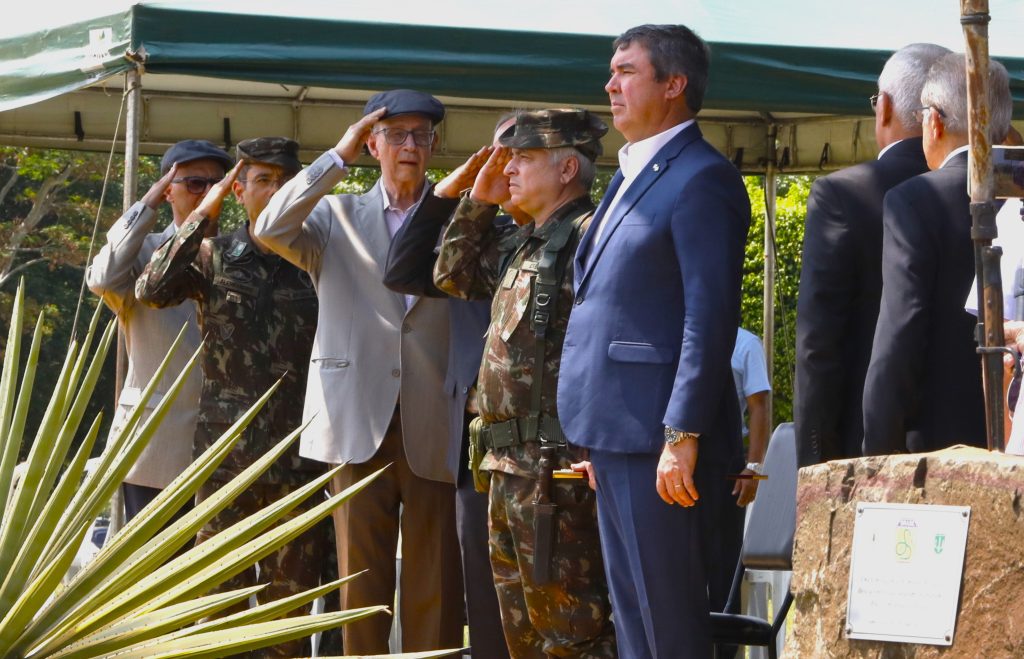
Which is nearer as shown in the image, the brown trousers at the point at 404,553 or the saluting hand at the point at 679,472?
the saluting hand at the point at 679,472

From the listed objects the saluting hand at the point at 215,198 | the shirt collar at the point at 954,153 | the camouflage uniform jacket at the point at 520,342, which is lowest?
the camouflage uniform jacket at the point at 520,342

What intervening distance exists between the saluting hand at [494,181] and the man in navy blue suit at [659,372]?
2.36 feet

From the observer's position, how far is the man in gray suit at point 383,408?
5.12m

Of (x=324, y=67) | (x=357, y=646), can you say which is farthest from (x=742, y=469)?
(x=324, y=67)

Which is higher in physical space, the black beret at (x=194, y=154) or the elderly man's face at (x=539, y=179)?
the black beret at (x=194, y=154)

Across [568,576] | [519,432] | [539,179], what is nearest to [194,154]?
[539,179]

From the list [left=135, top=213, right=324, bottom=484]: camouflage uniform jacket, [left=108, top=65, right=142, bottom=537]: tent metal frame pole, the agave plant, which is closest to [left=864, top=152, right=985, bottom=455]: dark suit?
the agave plant

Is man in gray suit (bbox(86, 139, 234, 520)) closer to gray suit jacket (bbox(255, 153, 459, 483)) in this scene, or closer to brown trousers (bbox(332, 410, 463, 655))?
gray suit jacket (bbox(255, 153, 459, 483))

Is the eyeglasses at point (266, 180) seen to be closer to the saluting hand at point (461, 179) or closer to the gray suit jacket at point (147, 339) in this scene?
the gray suit jacket at point (147, 339)

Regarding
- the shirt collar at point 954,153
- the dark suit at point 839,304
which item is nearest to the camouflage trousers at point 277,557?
the dark suit at point 839,304

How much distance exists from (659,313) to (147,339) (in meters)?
2.78

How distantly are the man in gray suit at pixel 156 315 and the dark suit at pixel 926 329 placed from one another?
10.1 feet

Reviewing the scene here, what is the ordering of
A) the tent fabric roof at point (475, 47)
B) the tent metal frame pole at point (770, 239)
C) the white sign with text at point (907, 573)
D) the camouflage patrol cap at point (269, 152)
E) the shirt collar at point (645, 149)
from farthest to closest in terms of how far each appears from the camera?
1. the tent metal frame pole at point (770, 239)
2. the camouflage patrol cap at point (269, 152)
3. the tent fabric roof at point (475, 47)
4. the shirt collar at point (645, 149)
5. the white sign with text at point (907, 573)

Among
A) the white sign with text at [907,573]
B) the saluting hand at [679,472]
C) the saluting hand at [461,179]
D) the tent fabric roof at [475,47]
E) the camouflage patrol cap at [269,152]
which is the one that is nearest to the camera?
the white sign with text at [907,573]
